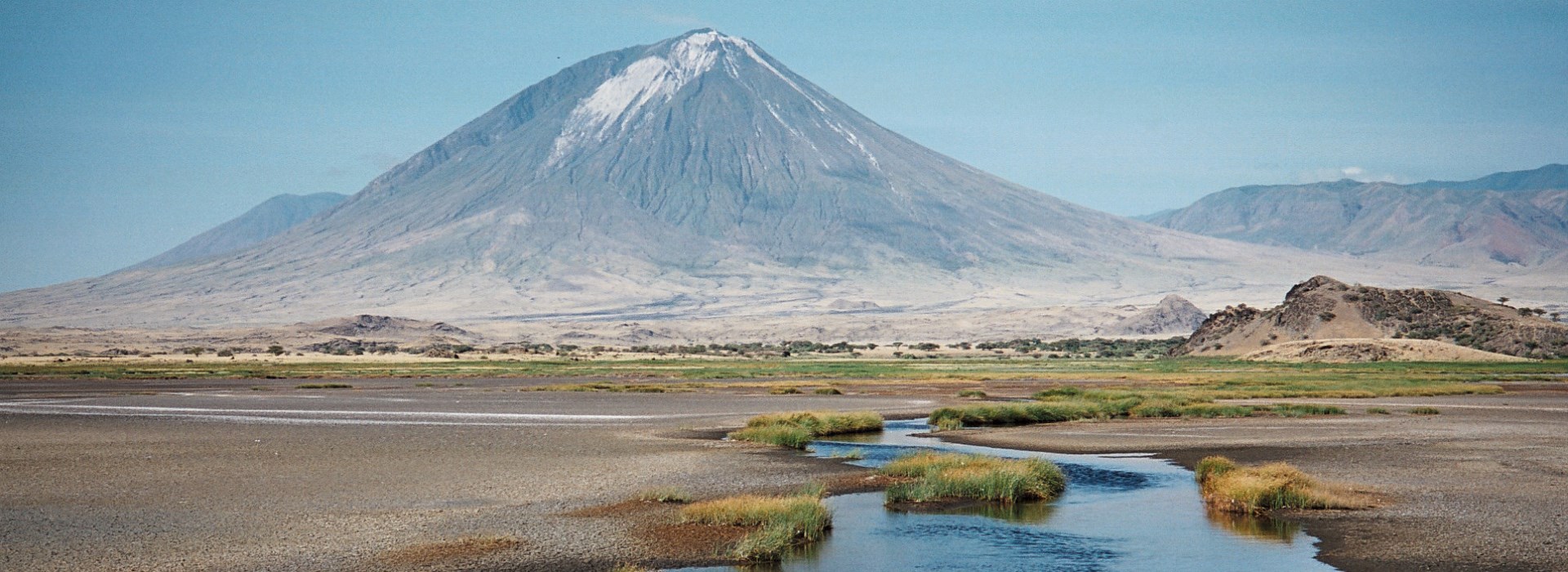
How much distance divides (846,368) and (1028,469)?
59.2 metres

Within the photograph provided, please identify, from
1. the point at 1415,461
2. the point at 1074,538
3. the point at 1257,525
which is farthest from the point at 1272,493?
the point at 1415,461

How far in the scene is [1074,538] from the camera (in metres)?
18.5

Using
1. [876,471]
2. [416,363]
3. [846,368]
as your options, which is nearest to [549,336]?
[416,363]

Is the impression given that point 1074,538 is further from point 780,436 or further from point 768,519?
point 780,436

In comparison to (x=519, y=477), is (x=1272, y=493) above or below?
below

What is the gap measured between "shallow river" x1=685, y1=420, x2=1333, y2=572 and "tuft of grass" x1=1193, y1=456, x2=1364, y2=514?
418 mm

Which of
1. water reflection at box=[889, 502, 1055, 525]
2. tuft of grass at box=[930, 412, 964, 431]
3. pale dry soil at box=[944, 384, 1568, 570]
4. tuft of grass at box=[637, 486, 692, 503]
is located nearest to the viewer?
pale dry soil at box=[944, 384, 1568, 570]

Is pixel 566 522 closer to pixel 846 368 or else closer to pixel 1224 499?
pixel 1224 499

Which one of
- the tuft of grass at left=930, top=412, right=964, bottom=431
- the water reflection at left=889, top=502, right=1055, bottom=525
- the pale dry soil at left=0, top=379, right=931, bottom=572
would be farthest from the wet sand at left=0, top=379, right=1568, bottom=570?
the water reflection at left=889, top=502, right=1055, bottom=525

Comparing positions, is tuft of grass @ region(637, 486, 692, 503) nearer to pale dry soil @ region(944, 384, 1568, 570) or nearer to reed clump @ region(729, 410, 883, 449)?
pale dry soil @ region(944, 384, 1568, 570)

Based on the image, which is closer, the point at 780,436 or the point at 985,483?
the point at 985,483

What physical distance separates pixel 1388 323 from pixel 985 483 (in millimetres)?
75902

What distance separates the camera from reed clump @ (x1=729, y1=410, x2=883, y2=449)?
102 ft

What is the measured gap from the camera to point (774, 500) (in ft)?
65.4
